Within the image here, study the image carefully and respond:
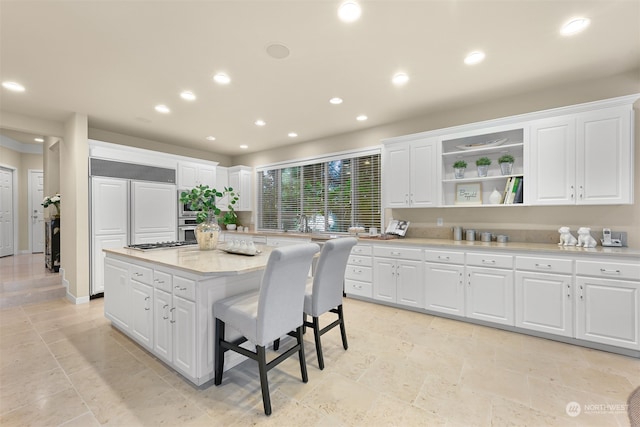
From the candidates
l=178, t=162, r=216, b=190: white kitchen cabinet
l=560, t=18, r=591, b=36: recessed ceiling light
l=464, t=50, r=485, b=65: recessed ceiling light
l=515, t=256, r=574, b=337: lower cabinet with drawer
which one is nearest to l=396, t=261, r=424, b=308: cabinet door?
l=515, t=256, r=574, b=337: lower cabinet with drawer

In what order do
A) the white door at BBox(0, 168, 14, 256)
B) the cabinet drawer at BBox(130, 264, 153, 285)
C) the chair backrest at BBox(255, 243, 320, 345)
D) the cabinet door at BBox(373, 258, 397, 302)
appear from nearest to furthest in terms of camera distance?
the chair backrest at BBox(255, 243, 320, 345) < the cabinet drawer at BBox(130, 264, 153, 285) < the cabinet door at BBox(373, 258, 397, 302) < the white door at BBox(0, 168, 14, 256)

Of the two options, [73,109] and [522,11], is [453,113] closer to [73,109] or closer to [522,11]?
[522,11]

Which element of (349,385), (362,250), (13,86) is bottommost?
(349,385)

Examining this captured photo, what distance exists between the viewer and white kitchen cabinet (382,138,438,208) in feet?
12.2

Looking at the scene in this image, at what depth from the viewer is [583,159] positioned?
2.81m

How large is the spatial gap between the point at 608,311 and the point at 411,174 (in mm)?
2367

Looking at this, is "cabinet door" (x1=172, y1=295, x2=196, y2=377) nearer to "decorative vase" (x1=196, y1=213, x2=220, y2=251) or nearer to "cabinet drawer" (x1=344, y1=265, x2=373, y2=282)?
"decorative vase" (x1=196, y1=213, x2=220, y2=251)

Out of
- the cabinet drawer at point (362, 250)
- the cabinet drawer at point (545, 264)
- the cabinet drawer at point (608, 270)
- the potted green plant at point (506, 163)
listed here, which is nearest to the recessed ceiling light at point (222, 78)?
the cabinet drawer at point (362, 250)

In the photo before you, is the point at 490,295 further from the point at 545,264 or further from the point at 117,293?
the point at 117,293

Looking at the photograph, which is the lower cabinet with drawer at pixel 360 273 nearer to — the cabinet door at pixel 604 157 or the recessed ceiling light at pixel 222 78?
the cabinet door at pixel 604 157

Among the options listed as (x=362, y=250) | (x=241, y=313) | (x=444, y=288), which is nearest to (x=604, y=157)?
(x=444, y=288)

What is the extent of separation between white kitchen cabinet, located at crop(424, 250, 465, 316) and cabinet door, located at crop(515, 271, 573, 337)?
0.54m

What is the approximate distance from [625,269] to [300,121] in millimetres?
3970

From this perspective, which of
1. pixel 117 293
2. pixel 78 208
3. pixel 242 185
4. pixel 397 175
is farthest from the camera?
pixel 242 185
